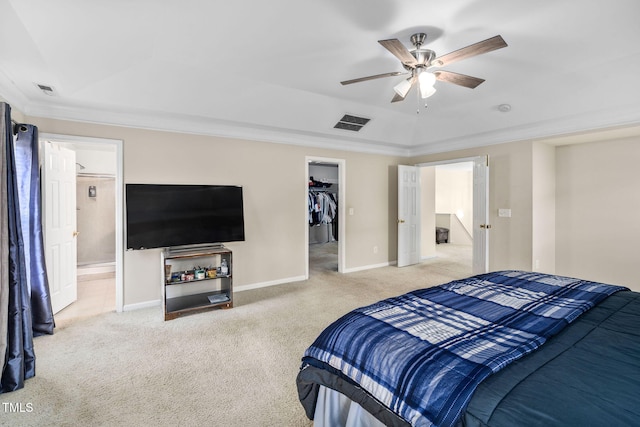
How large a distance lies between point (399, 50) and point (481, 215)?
11.4 ft

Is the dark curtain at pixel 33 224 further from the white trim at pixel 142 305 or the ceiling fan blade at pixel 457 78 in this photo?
the ceiling fan blade at pixel 457 78

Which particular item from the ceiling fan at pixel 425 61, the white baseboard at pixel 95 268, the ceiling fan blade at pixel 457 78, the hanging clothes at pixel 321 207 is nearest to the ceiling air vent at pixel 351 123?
the ceiling fan at pixel 425 61

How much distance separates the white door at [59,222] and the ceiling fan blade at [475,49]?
4.13 meters

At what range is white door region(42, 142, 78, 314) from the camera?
131 inches

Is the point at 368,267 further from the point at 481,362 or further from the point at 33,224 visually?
the point at 33,224

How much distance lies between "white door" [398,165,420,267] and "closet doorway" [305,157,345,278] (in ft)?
4.03

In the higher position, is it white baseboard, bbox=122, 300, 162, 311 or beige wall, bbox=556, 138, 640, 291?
beige wall, bbox=556, 138, 640, 291

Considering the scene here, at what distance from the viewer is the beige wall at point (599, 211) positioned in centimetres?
400

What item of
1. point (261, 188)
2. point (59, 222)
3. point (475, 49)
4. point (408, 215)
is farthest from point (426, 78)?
point (59, 222)

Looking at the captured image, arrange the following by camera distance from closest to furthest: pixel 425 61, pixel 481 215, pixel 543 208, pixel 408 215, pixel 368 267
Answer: pixel 425 61 < pixel 543 208 < pixel 481 215 < pixel 368 267 < pixel 408 215

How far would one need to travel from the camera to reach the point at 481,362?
1145mm

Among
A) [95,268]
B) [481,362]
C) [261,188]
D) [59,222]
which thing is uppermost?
[261,188]

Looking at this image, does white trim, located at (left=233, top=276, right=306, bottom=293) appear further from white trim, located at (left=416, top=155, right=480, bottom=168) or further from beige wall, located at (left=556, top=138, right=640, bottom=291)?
beige wall, located at (left=556, top=138, right=640, bottom=291)

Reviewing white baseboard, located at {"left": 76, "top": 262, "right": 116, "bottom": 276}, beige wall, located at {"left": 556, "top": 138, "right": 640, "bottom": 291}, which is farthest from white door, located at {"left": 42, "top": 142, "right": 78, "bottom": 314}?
beige wall, located at {"left": 556, "top": 138, "right": 640, "bottom": 291}
